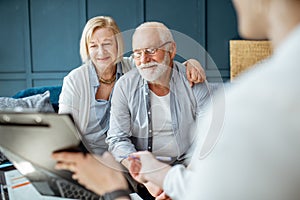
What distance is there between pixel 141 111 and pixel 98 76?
0.66ft

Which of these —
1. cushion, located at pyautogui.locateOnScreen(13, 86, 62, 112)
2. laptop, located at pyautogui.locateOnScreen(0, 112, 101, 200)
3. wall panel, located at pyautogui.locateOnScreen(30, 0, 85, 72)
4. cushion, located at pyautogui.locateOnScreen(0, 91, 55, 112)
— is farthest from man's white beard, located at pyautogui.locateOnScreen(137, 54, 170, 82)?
wall panel, located at pyautogui.locateOnScreen(30, 0, 85, 72)

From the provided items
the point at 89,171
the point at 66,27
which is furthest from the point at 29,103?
the point at 66,27

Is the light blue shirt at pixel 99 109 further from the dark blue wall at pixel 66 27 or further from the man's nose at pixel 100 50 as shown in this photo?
the dark blue wall at pixel 66 27

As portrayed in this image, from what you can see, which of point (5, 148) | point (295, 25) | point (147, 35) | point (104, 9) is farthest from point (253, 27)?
point (104, 9)

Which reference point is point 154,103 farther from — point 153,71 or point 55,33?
point 55,33

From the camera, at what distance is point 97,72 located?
4.45 ft

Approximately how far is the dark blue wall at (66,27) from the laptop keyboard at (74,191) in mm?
2921

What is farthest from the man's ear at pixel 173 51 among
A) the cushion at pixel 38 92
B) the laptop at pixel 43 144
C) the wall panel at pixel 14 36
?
the wall panel at pixel 14 36

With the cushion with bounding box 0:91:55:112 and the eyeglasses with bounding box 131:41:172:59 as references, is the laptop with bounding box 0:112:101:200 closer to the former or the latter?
the eyeglasses with bounding box 131:41:172:59

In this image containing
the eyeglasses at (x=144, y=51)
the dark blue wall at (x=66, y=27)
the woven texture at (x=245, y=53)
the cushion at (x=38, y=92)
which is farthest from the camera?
the dark blue wall at (x=66, y=27)

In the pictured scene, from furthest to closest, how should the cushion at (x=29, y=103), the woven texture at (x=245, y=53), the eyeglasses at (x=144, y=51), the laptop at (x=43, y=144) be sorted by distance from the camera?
the woven texture at (x=245, y=53) < the cushion at (x=29, y=103) < the eyeglasses at (x=144, y=51) < the laptop at (x=43, y=144)

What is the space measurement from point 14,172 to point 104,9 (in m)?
2.85

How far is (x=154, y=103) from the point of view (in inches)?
53.6

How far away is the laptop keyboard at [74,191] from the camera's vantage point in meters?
0.78
